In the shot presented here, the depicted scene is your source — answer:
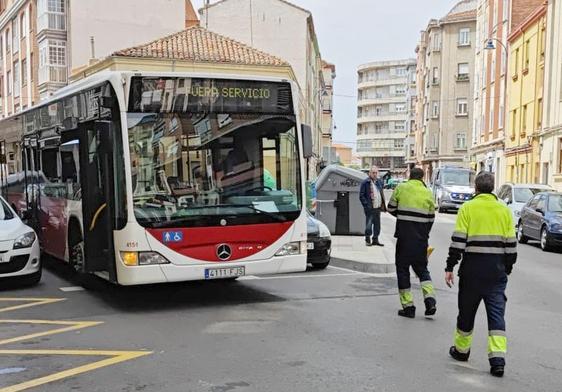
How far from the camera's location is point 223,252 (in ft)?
26.6

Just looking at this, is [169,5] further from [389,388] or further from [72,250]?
[389,388]

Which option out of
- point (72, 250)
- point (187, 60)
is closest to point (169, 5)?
point (187, 60)

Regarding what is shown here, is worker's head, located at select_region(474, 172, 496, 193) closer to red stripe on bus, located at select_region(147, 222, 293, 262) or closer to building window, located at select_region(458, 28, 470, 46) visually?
red stripe on bus, located at select_region(147, 222, 293, 262)

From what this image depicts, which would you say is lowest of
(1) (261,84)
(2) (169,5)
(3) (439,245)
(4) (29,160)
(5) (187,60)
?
(3) (439,245)

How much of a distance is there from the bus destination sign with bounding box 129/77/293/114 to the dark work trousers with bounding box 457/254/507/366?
3847 mm

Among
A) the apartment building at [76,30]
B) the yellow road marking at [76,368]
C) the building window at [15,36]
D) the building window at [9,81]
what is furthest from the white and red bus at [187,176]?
the building window at [9,81]

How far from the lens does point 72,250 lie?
975 centimetres

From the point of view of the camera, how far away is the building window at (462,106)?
6047 cm

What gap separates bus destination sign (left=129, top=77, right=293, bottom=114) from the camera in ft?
25.7

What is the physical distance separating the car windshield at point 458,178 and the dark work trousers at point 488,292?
2711 centimetres

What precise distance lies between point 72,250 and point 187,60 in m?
24.0

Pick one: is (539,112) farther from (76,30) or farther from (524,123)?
(76,30)

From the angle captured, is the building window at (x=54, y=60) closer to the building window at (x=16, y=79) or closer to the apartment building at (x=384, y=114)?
the building window at (x=16, y=79)

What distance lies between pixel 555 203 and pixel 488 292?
12529mm
